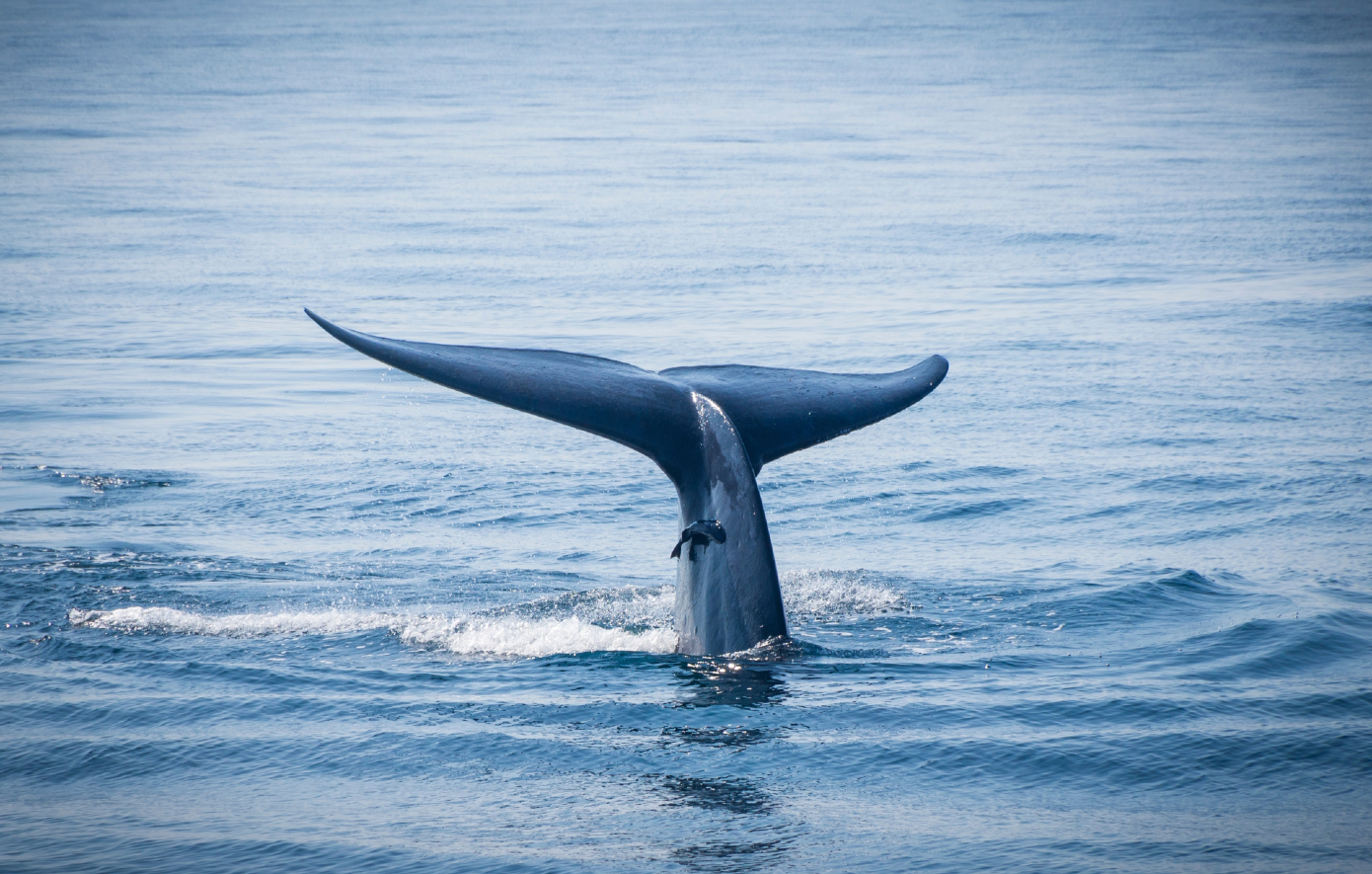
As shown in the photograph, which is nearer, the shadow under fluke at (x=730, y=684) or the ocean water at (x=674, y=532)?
the ocean water at (x=674, y=532)

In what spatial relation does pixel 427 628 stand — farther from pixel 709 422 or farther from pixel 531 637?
pixel 709 422

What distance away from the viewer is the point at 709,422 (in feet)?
27.8

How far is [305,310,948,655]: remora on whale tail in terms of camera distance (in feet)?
26.7

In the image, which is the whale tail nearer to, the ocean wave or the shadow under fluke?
the shadow under fluke

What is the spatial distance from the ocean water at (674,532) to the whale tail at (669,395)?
1.19 meters

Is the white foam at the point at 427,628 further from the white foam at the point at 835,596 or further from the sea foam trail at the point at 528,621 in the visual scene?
the white foam at the point at 835,596

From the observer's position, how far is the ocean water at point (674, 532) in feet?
23.9

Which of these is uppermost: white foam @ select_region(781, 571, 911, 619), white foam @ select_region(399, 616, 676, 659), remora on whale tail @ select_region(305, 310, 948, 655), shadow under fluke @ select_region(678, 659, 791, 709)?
remora on whale tail @ select_region(305, 310, 948, 655)

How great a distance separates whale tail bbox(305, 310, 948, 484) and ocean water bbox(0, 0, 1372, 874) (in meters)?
1.19

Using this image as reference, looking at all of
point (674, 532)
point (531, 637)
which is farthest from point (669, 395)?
point (674, 532)

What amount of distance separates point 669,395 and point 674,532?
4730 mm

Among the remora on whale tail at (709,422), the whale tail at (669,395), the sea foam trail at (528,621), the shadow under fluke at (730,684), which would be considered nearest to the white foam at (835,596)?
the sea foam trail at (528,621)

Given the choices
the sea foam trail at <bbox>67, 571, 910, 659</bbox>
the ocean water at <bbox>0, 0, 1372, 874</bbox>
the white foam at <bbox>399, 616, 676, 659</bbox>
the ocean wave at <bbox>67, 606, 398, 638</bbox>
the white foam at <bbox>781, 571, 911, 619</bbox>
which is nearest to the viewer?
the ocean water at <bbox>0, 0, 1372, 874</bbox>

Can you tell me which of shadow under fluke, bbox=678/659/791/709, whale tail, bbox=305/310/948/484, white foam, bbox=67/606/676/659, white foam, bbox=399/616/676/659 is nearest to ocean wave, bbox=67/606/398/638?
white foam, bbox=67/606/676/659
